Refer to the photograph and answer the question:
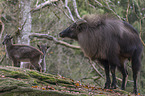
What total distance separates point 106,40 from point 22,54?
10.3 feet

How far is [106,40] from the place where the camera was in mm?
6465

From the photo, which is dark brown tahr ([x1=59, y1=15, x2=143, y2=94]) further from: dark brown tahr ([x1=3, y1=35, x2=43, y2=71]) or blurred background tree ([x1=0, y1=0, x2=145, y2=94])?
blurred background tree ([x1=0, y1=0, x2=145, y2=94])

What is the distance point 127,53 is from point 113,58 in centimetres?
98

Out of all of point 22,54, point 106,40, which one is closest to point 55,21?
point 22,54

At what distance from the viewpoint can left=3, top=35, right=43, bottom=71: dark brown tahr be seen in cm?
720

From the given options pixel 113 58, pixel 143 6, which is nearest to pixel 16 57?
pixel 113 58

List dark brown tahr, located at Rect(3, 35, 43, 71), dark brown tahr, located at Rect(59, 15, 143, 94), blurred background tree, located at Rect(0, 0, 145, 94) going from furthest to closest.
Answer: blurred background tree, located at Rect(0, 0, 145, 94) < dark brown tahr, located at Rect(3, 35, 43, 71) < dark brown tahr, located at Rect(59, 15, 143, 94)

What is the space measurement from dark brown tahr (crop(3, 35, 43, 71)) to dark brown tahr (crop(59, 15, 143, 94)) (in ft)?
4.82

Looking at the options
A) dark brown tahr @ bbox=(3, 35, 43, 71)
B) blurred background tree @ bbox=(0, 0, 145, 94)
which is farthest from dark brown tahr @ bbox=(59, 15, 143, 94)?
blurred background tree @ bbox=(0, 0, 145, 94)

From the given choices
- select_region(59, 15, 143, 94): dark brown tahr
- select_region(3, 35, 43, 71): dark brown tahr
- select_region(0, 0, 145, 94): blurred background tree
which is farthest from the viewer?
select_region(0, 0, 145, 94): blurred background tree

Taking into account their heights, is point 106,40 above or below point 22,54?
above

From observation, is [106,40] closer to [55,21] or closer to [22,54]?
[22,54]

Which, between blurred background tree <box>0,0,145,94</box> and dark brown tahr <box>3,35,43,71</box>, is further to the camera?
blurred background tree <box>0,0,145,94</box>

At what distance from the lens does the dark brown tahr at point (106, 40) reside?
21.0ft
